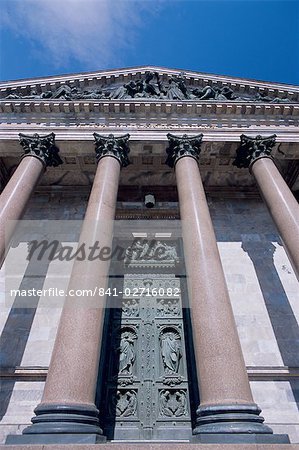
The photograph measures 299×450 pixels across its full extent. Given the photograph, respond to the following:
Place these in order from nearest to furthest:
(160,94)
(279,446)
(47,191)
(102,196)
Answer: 1. (279,446)
2. (102,196)
3. (160,94)
4. (47,191)

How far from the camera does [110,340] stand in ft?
32.5

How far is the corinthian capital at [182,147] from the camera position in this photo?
36.5 ft

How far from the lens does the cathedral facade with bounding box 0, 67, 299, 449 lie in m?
5.82

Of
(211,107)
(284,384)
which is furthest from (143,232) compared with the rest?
(284,384)

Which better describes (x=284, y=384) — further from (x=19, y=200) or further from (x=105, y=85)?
(x=105, y=85)

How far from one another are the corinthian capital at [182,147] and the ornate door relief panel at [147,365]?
4560 millimetres

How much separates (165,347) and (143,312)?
149 cm

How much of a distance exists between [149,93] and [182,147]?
4.03 meters

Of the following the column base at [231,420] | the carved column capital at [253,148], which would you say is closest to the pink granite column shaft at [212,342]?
the column base at [231,420]

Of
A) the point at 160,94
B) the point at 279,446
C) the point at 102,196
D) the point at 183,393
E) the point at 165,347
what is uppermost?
the point at 160,94

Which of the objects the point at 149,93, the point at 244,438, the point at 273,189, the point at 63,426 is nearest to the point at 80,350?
the point at 63,426

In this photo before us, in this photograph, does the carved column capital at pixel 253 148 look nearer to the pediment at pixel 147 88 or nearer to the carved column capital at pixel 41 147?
the pediment at pixel 147 88

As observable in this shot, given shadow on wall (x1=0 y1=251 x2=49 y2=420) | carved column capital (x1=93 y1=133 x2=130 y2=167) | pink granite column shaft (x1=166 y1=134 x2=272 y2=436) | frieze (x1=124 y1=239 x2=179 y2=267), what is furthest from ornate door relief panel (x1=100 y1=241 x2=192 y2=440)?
carved column capital (x1=93 y1=133 x2=130 y2=167)

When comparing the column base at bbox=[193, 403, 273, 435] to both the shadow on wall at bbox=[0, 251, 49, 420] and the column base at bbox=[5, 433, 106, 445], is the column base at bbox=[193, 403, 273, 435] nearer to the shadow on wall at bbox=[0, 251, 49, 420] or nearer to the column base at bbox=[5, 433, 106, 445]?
the column base at bbox=[5, 433, 106, 445]
